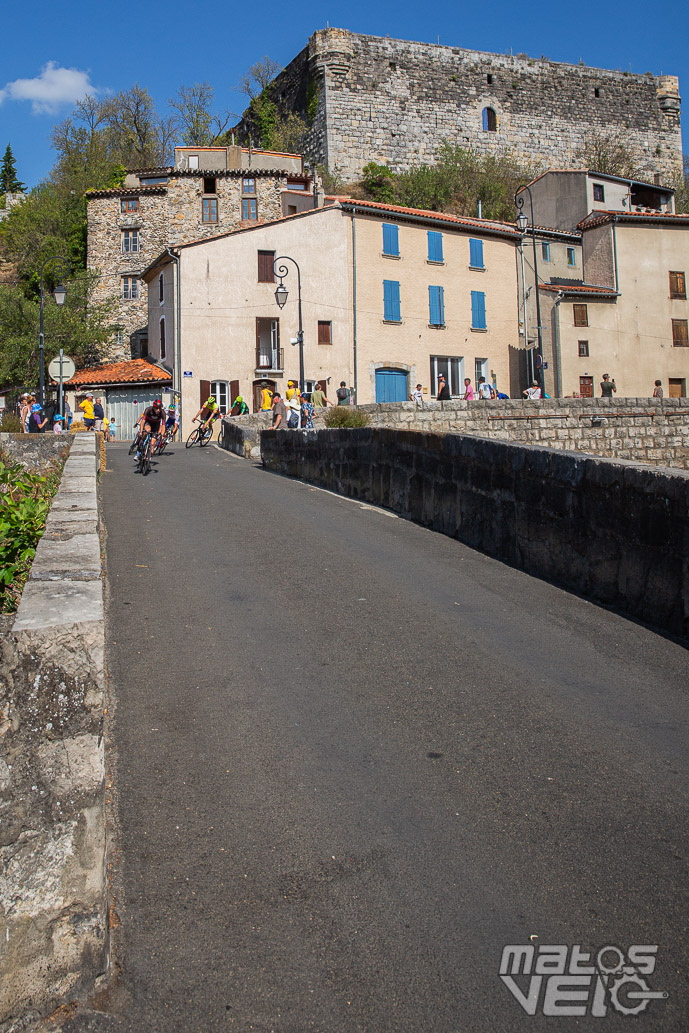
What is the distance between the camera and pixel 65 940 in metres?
2.63

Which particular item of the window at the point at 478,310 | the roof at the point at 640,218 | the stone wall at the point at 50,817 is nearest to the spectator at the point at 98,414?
the window at the point at 478,310

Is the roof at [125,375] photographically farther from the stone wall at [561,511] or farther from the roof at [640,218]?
the stone wall at [561,511]

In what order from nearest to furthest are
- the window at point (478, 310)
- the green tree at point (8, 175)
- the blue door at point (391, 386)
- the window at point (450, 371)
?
the blue door at point (391, 386)
the window at point (450, 371)
the window at point (478, 310)
the green tree at point (8, 175)

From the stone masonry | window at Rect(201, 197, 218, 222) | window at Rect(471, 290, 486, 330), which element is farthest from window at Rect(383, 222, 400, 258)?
window at Rect(201, 197, 218, 222)

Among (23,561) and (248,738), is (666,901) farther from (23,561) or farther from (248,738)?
(23,561)

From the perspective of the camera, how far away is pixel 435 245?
42.6 meters

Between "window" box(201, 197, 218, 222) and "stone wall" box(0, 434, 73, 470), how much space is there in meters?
36.2

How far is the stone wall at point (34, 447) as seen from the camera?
630 inches

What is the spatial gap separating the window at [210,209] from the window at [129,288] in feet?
18.3

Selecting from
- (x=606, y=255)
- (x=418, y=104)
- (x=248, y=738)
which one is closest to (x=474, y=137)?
(x=418, y=104)

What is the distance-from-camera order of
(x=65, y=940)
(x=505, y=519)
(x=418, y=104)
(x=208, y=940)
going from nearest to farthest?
(x=65, y=940) < (x=208, y=940) < (x=505, y=519) < (x=418, y=104)

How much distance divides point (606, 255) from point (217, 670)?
4533 cm

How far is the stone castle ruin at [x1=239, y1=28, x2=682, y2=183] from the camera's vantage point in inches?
2399

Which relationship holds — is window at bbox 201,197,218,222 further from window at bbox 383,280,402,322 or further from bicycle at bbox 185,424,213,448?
bicycle at bbox 185,424,213,448
